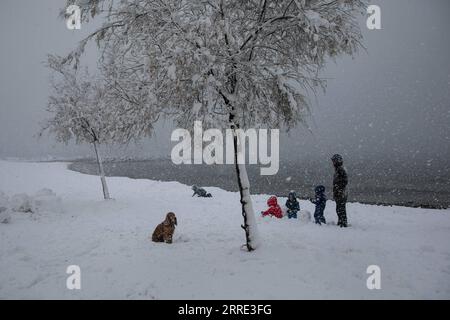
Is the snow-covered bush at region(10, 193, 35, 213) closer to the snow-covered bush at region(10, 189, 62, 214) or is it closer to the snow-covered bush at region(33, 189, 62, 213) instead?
the snow-covered bush at region(10, 189, 62, 214)

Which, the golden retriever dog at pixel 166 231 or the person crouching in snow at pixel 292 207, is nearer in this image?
the golden retriever dog at pixel 166 231

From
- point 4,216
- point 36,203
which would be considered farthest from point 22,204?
point 4,216

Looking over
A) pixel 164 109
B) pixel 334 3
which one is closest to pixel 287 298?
pixel 164 109

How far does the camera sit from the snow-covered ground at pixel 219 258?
5461mm

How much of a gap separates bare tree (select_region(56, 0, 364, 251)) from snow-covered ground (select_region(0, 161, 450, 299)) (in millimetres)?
1503

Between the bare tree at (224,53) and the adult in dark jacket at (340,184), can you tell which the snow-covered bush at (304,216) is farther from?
the bare tree at (224,53)

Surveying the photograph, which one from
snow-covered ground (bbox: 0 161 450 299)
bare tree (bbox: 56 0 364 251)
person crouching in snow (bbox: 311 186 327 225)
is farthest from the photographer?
person crouching in snow (bbox: 311 186 327 225)

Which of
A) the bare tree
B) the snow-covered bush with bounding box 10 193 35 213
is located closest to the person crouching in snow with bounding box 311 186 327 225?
the bare tree

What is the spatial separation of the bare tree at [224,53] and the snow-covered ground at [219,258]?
4.93 ft

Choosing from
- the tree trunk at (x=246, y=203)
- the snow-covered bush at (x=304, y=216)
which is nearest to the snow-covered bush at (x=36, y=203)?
the tree trunk at (x=246, y=203)

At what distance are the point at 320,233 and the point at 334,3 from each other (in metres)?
6.42

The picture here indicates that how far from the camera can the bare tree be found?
564cm
